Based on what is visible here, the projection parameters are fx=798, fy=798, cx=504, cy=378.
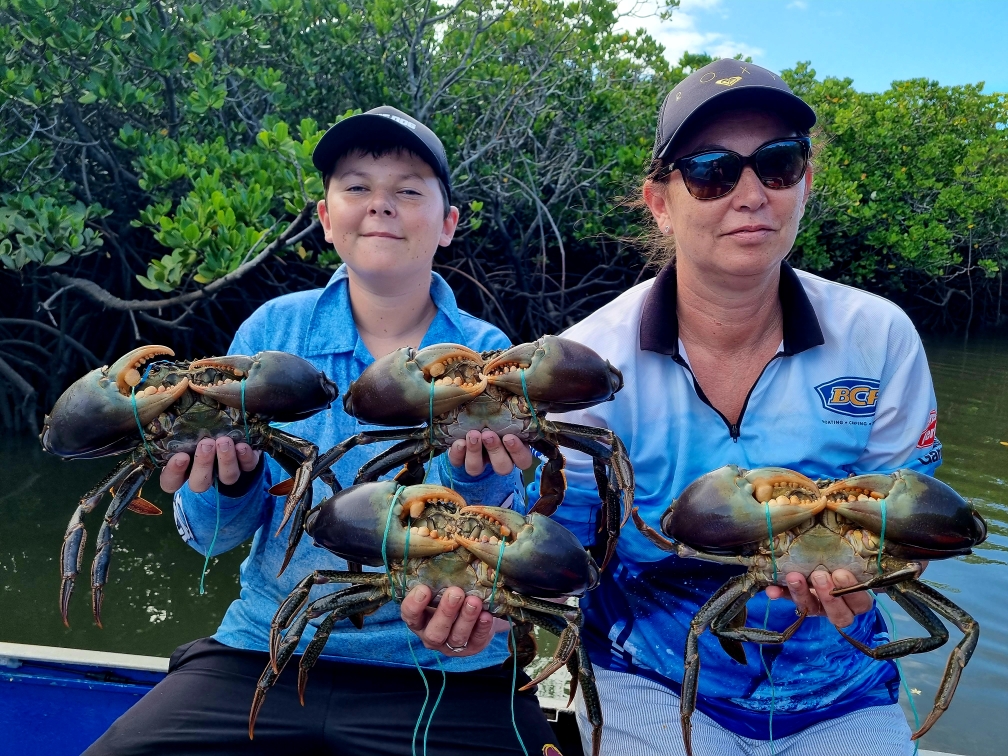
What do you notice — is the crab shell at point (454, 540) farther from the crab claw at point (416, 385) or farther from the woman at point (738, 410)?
the woman at point (738, 410)

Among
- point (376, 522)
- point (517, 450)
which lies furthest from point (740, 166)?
point (376, 522)

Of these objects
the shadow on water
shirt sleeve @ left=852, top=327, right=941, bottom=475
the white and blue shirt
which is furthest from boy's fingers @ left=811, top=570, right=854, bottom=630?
the shadow on water

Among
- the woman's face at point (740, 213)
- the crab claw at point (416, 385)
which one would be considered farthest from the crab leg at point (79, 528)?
the woman's face at point (740, 213)

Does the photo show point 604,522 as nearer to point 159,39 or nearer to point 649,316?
point 649,316

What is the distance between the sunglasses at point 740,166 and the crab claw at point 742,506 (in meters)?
0.90

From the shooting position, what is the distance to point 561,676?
14.6 feet

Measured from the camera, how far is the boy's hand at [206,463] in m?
2.25

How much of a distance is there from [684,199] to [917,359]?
0.90m

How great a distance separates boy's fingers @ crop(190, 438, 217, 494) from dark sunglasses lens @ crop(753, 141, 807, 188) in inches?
70.7

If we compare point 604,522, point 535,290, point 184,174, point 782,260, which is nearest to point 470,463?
point 604,522

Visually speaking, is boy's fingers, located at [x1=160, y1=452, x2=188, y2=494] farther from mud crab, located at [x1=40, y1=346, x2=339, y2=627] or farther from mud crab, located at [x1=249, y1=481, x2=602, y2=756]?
mud crab, located at [x1=249, y1=481, x2=602, y2=756]

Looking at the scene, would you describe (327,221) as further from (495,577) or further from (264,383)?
(495,577)

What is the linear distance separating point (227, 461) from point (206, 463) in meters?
0.06

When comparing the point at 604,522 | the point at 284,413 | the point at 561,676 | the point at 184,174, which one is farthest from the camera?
the point at 184,174
